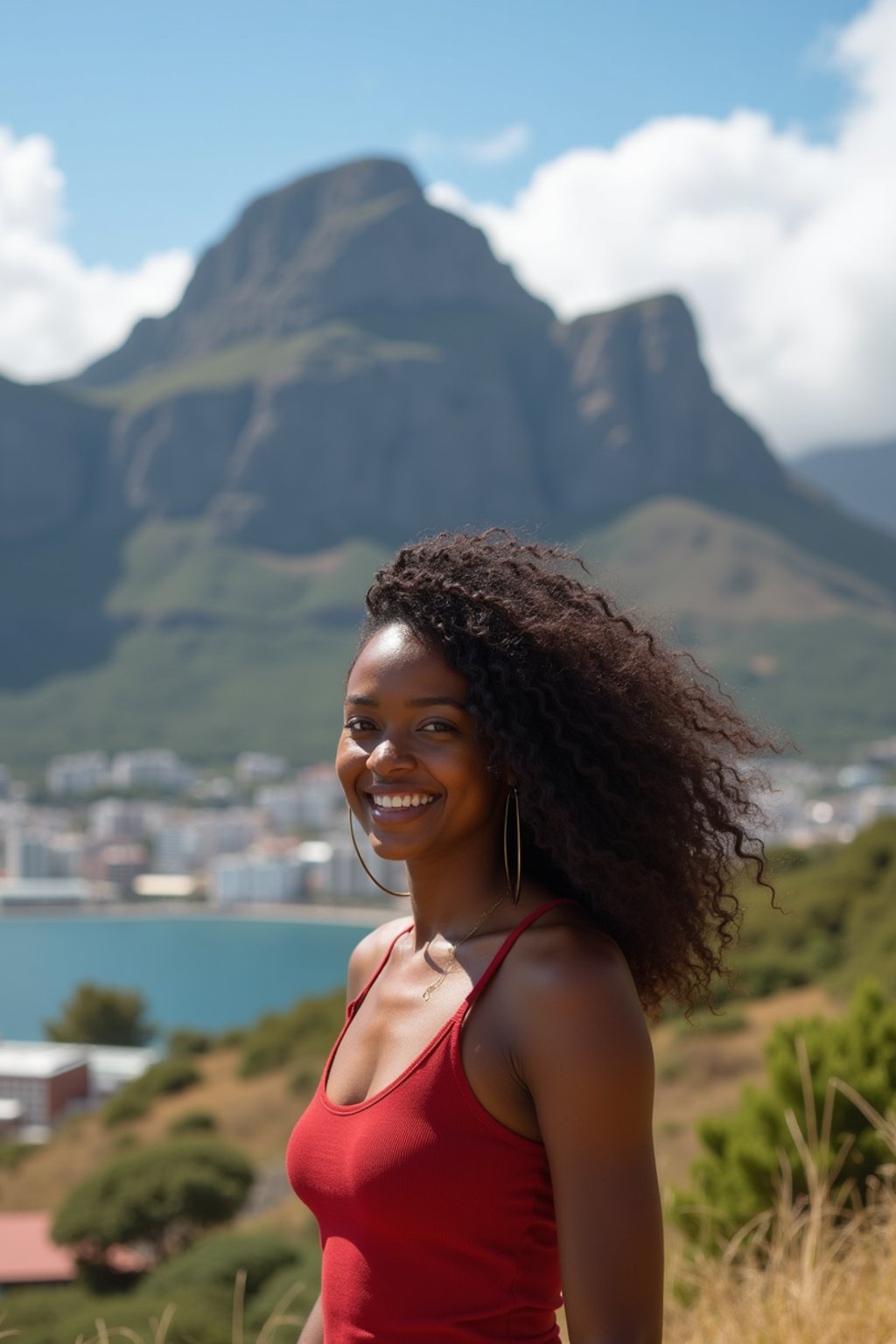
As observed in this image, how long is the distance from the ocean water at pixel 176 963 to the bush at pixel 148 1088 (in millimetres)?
18343

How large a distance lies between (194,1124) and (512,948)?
17972 mm

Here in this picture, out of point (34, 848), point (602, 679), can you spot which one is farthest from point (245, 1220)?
point (34, 848)

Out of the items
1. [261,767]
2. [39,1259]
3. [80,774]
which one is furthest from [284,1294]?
[80,774]

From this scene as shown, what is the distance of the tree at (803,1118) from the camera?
3.34 m

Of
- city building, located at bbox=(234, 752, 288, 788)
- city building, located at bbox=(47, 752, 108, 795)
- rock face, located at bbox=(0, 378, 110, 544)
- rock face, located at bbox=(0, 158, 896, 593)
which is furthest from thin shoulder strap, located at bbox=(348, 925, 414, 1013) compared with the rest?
rock face, located at bbox=(0, 378, 110, 544)

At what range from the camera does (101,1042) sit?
33.8 meters

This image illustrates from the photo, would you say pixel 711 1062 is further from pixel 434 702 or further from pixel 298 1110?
pixel 434 702

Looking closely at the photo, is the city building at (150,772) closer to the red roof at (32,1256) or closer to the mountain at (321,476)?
the mountain at (321,476)

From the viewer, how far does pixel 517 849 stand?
142 centimetres

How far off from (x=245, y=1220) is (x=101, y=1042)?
2028 cm

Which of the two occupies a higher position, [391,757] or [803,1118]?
[391,757]

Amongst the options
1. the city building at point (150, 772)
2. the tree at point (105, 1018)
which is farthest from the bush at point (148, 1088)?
the city building at point (150, 772)

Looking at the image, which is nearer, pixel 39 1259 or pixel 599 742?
pixel 599 742

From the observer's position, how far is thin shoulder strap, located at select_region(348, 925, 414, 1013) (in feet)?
5.11
